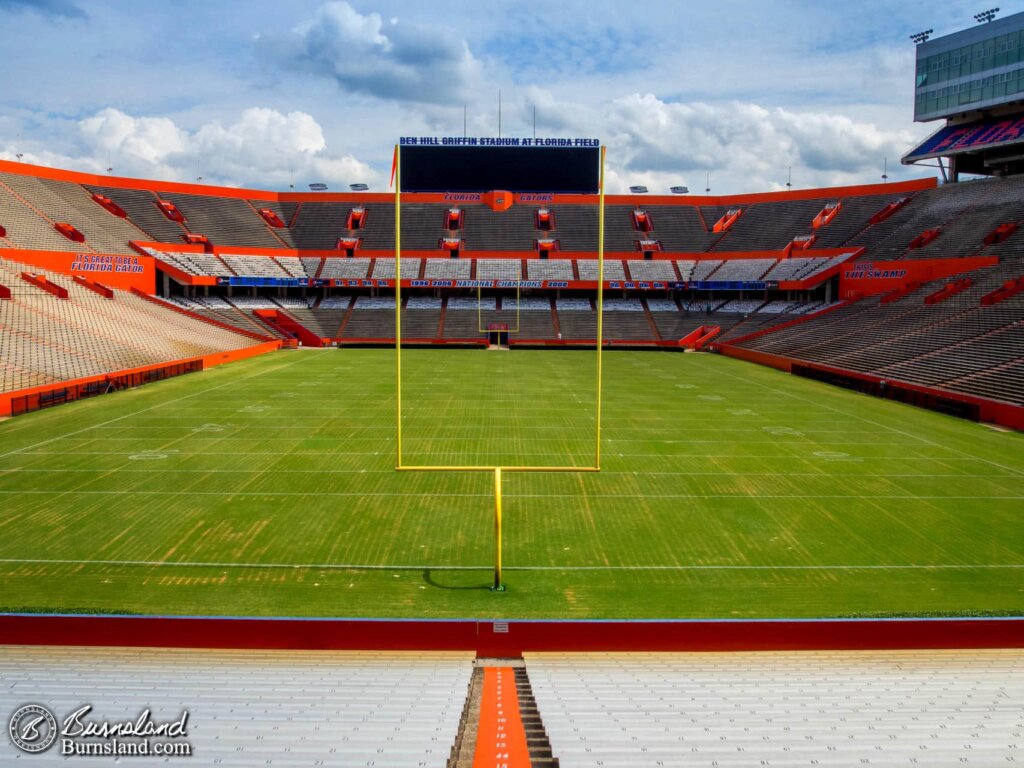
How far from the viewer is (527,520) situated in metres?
13.3

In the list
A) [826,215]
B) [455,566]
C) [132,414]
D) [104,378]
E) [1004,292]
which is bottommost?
[455,566]

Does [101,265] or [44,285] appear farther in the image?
[101,265]

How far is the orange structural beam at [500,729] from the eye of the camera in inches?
200

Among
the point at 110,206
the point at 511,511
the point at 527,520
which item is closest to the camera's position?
the point at 527,520

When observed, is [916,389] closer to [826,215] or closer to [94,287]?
[826,215]

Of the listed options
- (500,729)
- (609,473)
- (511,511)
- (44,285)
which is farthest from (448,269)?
(500,729)

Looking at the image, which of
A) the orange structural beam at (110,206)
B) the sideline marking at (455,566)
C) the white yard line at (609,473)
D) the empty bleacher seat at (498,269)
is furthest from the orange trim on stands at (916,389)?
the orange structural beam at (110,206)

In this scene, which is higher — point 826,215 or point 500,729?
point 826,215

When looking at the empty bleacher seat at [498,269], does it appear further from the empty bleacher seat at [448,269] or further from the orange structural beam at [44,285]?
the orange structural beam at [44,285]

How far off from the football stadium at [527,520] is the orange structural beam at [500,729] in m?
0.04

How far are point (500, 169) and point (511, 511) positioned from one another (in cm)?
5225

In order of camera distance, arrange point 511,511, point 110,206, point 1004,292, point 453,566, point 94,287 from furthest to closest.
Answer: point 110,206, point 94,287, point 1004,292, point 511,511, point 453,566

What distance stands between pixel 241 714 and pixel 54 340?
96.9 ft

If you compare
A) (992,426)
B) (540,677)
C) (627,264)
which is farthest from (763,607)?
(627,264)
